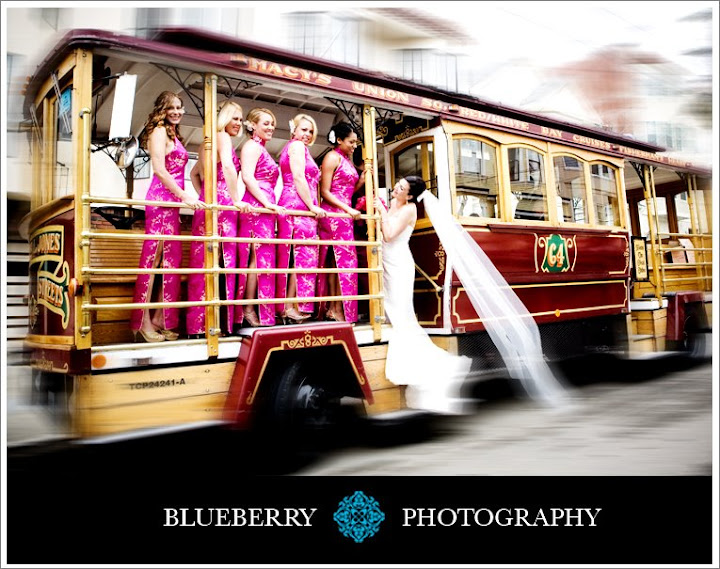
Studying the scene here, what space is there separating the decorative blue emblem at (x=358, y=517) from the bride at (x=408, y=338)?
90cm

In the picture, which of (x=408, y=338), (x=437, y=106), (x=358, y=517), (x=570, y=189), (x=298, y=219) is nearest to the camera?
(x=358, y=517)

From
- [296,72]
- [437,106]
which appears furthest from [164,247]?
[437,106]

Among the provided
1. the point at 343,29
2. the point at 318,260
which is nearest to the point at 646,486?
the point at 318,260

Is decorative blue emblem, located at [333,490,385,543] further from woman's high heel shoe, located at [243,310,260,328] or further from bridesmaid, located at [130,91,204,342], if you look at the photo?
bridesmaid, located at [130,91,204,342]

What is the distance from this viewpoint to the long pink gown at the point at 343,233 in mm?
3236

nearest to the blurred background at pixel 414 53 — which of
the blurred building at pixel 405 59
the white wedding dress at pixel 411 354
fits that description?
the blurred building at pixel 405 59

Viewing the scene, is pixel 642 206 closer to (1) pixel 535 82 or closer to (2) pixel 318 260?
(1) pixel 535 82

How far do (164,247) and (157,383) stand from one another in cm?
80

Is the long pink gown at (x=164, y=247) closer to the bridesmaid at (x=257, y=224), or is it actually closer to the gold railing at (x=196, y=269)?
the gold railing at (x=196, y=269)

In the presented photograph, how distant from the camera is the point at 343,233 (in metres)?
3.24

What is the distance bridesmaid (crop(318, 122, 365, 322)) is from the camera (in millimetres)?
3238

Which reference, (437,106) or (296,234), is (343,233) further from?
(437,106)

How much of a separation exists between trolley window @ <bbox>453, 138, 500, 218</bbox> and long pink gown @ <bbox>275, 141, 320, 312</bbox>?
3.42 feet

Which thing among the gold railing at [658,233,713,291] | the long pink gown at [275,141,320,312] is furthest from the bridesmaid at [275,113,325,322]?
the gold railing at [658,233,713,291]
